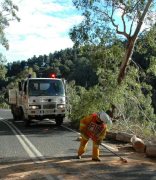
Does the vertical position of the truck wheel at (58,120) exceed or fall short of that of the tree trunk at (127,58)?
it falls short

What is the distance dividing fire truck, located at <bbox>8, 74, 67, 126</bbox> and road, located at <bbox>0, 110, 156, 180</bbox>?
5431 mm

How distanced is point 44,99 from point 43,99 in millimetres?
49

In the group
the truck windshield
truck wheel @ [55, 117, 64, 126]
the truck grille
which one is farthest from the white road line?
truck wheel @ [55, 117, 64, 126]

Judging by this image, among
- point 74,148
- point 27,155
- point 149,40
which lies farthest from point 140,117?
point 27,155

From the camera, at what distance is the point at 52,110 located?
21672 millimetres

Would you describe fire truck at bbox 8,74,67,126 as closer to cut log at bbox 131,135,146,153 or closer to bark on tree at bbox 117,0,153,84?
bark on tree at bbox 117,0,153,84

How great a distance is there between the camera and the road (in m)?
9.72

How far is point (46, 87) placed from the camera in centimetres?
2198

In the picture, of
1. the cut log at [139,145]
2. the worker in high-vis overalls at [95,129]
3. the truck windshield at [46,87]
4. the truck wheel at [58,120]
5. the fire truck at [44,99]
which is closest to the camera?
the worker in high-vis overalls at [95,129]

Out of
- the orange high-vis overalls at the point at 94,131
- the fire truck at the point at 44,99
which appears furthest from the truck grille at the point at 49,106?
the orange high-vis overalls at the point at 94,131

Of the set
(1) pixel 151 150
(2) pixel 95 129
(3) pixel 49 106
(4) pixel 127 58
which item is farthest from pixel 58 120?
(2) pixel 95 129

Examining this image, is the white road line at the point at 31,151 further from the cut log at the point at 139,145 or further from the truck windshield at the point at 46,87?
the truck windshield at the point at 46,87

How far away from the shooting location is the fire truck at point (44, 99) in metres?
21.5

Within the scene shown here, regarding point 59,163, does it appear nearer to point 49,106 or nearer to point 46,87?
point 49,106
